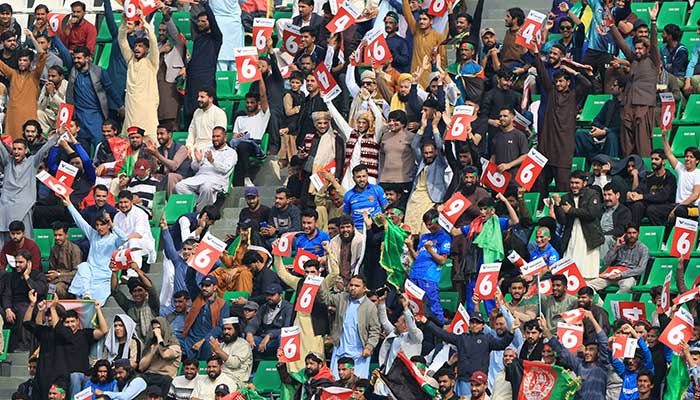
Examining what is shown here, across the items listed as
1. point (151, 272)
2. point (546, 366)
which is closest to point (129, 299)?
point (151, 272)

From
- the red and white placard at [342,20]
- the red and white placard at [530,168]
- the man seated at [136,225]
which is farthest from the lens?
the red and white placard at [342,20]

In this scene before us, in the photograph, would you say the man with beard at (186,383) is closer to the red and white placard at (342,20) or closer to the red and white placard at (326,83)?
the red and white placard at (326,83)

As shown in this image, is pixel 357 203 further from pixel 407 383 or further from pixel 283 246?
pixel 407 383

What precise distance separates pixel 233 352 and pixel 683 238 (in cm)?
505

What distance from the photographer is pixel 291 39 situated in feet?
119

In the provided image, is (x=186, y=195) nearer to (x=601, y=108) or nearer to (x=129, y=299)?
(x=129, y=299)

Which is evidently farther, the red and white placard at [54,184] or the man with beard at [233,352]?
the red and white placard at [54,184]

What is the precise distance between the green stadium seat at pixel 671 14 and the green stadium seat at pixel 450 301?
5.75 meters

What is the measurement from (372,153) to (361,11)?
3.50 metres

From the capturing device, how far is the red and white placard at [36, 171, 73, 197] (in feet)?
111

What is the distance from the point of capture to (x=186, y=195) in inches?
1337

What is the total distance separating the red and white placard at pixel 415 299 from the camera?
3122 centimetres

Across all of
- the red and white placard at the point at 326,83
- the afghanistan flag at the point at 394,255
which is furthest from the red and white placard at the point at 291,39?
the afghanistan flag at the point at 394,255

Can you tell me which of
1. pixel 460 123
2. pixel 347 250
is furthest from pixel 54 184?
pixel 460 123
